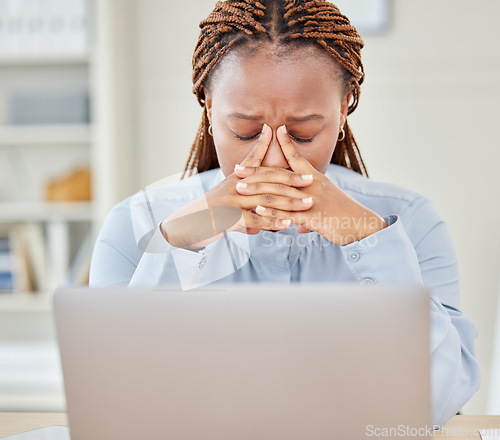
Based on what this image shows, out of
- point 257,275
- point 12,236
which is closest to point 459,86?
point 257,275

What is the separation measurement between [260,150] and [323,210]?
16 centimetres

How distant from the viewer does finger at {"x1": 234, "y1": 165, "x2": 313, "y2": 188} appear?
1.04 metres

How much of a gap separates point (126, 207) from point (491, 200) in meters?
1.60

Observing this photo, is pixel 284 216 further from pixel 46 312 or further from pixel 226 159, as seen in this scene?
pixel 46 312

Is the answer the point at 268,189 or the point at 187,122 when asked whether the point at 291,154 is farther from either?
the point at 187,122

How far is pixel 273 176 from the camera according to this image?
105 cm

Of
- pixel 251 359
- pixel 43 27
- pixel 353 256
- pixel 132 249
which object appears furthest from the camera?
pixel 43 27

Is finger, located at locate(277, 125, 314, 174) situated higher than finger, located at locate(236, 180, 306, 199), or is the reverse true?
finger, located at locate(277, 125, 314, 174)

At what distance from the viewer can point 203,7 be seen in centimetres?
229

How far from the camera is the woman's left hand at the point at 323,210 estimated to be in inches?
38.2

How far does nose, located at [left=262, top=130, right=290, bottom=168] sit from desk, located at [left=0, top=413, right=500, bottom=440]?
0.53 m

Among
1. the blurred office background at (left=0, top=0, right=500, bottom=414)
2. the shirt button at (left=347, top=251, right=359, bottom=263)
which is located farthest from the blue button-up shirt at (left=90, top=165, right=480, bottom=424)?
the blurred office background at (left=0, top=0, right=500, bottom=414)

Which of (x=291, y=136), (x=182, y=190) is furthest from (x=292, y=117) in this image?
(x=182, y=190)

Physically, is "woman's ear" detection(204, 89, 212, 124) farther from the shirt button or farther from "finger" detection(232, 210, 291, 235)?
the shirt button
